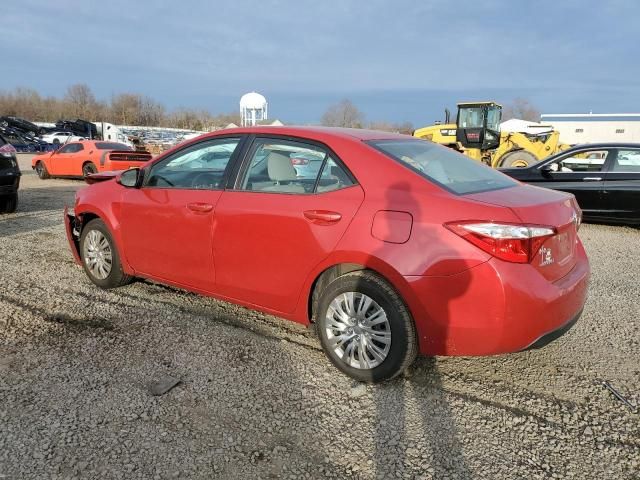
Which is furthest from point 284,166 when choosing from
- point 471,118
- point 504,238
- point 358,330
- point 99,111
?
point 99,111

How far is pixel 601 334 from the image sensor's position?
402cm

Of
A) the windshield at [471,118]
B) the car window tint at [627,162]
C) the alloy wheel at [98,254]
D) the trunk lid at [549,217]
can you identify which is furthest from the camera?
the windshield at [471,118]

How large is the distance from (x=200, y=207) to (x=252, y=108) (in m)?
49.7

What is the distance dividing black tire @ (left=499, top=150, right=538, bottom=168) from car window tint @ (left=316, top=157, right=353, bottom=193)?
44.5ft

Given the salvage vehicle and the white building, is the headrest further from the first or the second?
the white building

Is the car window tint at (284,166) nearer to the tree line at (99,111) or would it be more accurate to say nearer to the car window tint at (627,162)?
the car window tint at (627,162)

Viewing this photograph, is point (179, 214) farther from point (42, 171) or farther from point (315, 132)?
point (42, 171)

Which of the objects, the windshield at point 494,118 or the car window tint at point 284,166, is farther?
the windshield at point 494,118

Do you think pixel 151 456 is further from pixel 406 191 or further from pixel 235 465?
pixel 406 191

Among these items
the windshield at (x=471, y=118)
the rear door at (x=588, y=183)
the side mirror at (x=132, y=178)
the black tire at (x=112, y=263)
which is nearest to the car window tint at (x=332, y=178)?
the side mirror at (x=132, y=178)

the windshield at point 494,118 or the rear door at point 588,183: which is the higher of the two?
the windshield at point 494,118

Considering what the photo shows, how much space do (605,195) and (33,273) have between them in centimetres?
872

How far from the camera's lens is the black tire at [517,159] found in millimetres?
15398

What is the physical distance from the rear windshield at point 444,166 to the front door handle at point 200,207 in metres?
1.31
